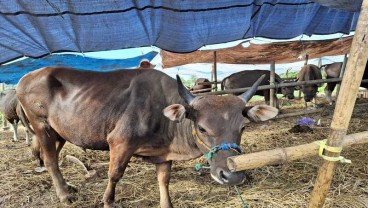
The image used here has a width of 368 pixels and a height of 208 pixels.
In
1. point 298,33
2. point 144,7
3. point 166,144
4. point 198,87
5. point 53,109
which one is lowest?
point 198,87

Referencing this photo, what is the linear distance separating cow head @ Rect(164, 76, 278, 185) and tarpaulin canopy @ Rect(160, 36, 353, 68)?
5498 mm

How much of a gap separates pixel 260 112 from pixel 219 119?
48cm

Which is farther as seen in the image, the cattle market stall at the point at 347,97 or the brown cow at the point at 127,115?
the brown cow at the point at 127,115

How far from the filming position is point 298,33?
6.00 meters

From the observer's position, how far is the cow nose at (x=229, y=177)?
8.41 feet

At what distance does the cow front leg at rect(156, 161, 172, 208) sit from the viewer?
375cm

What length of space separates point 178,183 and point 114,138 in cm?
137

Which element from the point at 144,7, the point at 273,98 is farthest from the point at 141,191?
the point at 273,98

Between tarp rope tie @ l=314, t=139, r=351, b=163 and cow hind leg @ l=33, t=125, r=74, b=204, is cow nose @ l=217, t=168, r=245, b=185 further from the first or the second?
cow hind leg @ l=33, t=125, r=74, b=204

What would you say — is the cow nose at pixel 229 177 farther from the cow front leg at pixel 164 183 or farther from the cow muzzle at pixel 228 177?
the cow front leg at pixel 164 183

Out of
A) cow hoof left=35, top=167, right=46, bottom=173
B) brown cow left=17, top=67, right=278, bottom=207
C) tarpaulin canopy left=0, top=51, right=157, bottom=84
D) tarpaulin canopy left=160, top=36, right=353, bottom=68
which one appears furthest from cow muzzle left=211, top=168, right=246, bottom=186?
tarpaulin canopy left=160, top=36, right=353, bottom=68

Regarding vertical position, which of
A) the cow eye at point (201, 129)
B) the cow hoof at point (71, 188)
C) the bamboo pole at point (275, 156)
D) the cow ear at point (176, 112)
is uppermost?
the cow ear at point (176, 112)

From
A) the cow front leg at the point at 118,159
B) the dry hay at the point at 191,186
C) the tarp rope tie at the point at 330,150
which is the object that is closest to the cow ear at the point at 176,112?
the cow front leg at the point at 118,159

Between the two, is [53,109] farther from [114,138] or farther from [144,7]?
[144,7]
